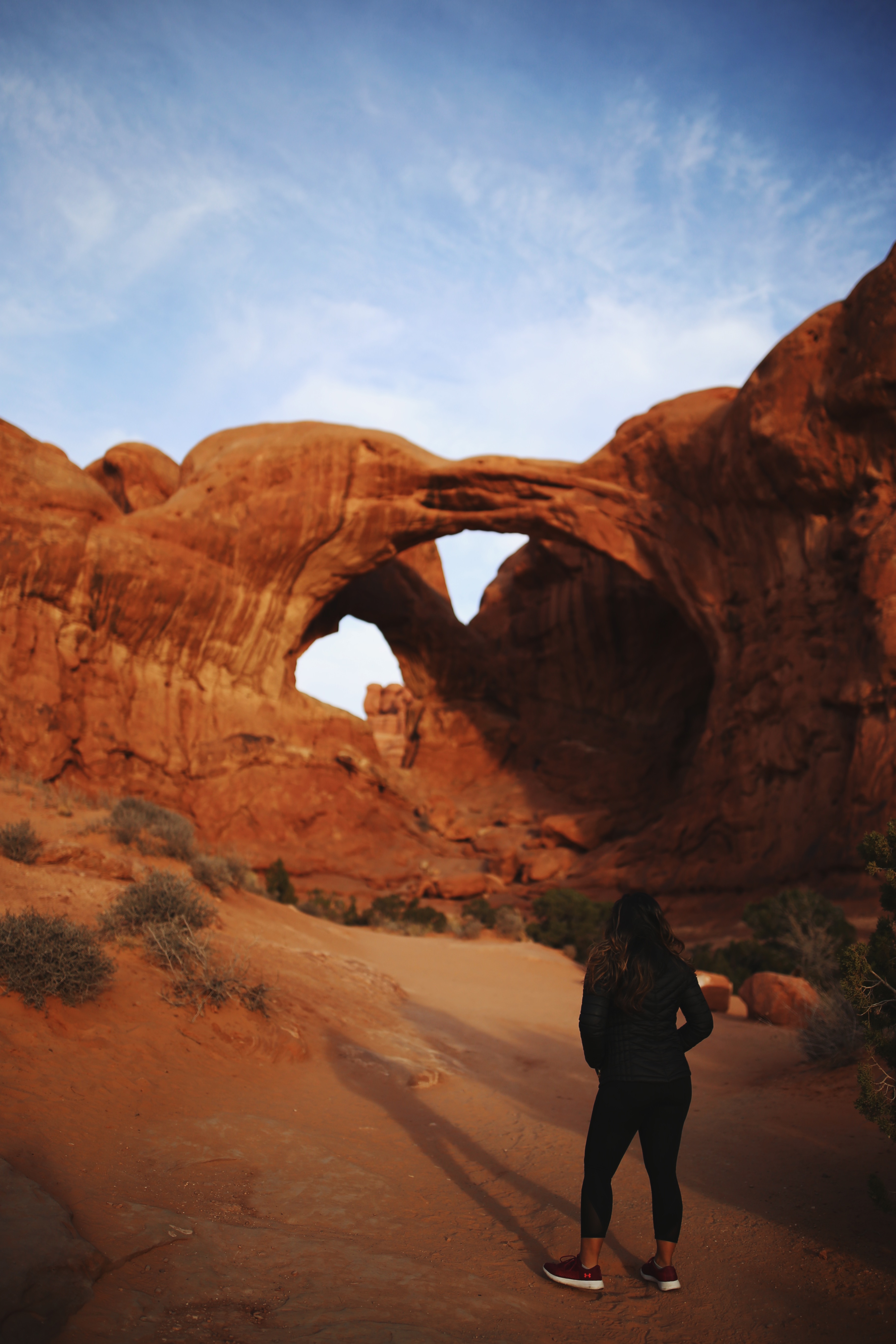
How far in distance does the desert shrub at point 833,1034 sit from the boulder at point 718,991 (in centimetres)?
332

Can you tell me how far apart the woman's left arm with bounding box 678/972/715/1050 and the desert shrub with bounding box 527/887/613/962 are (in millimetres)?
12079

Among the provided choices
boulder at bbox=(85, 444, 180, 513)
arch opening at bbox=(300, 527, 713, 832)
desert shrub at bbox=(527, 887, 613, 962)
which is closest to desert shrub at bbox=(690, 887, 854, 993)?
desert shrub at bbox=(527, 887, 613, 962)

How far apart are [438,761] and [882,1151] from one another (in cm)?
2496

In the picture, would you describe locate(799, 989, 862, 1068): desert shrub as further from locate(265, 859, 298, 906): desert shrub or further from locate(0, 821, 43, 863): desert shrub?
locate(265, 859, 298, 906): desert shrub

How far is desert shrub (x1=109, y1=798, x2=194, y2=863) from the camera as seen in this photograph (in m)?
9.63

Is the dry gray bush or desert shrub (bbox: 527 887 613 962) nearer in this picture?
the dry gray bush

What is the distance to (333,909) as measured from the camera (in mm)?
17344

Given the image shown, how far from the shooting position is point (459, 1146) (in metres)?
4.68

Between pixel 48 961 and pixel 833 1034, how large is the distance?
550cm

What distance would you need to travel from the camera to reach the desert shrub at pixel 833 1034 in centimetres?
593

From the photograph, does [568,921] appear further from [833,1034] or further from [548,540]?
[548,540]

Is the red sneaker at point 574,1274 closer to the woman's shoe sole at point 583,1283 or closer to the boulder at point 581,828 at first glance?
the woman's shoe sole at point 583,1283

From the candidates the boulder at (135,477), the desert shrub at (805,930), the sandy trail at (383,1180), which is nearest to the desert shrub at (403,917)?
the desert shrub at (805,930)

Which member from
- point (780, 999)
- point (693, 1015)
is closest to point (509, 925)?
point (780, 999)
